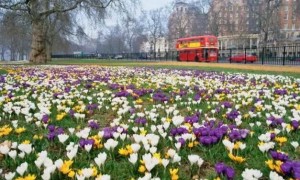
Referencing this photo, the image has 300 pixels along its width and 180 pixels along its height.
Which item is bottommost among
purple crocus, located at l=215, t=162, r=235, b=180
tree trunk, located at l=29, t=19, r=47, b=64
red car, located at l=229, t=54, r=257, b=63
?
purple crocus, located at l=215, t=162, r=235, b=180

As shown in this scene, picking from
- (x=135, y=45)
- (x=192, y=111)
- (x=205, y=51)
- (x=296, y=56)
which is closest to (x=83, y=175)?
(x=192, y=111)

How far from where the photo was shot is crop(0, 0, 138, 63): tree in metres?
21.1

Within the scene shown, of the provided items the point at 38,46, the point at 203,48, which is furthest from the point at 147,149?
the point at 203,48

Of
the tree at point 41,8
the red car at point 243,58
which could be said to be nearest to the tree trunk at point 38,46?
the tree at point 41,8

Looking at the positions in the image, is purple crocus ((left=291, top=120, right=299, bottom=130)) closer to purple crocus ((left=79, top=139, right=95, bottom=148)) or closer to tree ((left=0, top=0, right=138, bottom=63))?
purple crocus ((left=79, top=139, right=95, bottom=148))

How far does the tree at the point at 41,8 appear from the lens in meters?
21.1

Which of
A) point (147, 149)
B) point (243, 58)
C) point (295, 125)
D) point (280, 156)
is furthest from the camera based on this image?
point (243, 58)

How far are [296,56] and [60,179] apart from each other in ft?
87.9

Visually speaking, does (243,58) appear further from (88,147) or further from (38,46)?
(88,147)

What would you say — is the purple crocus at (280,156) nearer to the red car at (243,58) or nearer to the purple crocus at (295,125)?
the purple crocus at (295,125)

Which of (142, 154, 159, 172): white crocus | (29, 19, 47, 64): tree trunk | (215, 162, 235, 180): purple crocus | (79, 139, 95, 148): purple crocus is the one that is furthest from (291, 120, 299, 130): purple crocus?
(29, 19, 47, 64): tree trunk

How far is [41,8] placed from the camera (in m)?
27.2

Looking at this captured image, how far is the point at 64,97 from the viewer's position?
6070 millimetres

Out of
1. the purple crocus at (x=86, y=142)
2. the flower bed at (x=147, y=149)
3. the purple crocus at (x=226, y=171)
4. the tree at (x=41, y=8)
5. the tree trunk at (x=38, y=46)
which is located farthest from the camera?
the tree trunk at (x=38, y=46)
